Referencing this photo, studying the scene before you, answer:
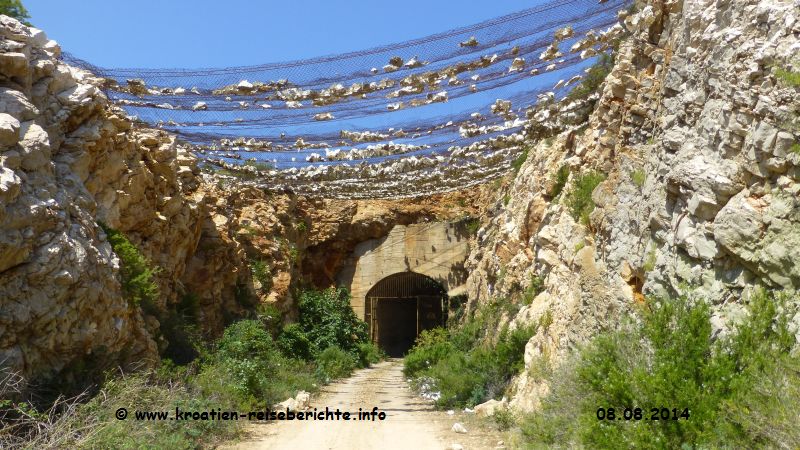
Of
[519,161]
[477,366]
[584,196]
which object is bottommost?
[477,366]

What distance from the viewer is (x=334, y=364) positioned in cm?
1772

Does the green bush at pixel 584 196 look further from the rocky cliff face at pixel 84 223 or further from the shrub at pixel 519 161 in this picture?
the rocky cliff face at pixel 84 223

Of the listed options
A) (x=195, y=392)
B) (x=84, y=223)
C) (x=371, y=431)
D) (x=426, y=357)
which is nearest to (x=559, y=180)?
(x=371, y=431)

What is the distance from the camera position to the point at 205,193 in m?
15.8

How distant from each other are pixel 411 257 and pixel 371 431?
45.3ft

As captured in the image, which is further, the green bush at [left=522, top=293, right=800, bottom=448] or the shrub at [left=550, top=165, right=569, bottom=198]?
the shrub at [left=550, top=165, right=569, bottom=198]

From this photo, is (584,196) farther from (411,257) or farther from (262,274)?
(411,257)

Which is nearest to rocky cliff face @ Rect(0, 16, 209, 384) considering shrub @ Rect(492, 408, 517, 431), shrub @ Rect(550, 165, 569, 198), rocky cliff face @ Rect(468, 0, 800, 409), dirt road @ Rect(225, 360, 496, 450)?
dirt road @ Rect(225, 360, 496, 450)

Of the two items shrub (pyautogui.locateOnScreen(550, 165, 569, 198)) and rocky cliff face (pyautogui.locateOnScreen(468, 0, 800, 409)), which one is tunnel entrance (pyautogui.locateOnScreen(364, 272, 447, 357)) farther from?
rocky cliff face (pyautogui.locateOnScreen(468, 0, 800, 409))

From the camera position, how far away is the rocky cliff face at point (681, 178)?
5.49m

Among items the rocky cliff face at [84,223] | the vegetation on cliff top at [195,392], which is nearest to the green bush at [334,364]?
the vegetation on cliff top at [195,392]

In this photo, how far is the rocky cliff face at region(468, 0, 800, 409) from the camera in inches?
216

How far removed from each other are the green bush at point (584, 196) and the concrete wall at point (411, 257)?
11.6m

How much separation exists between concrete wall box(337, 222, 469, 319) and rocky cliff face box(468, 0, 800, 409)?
1041cm
